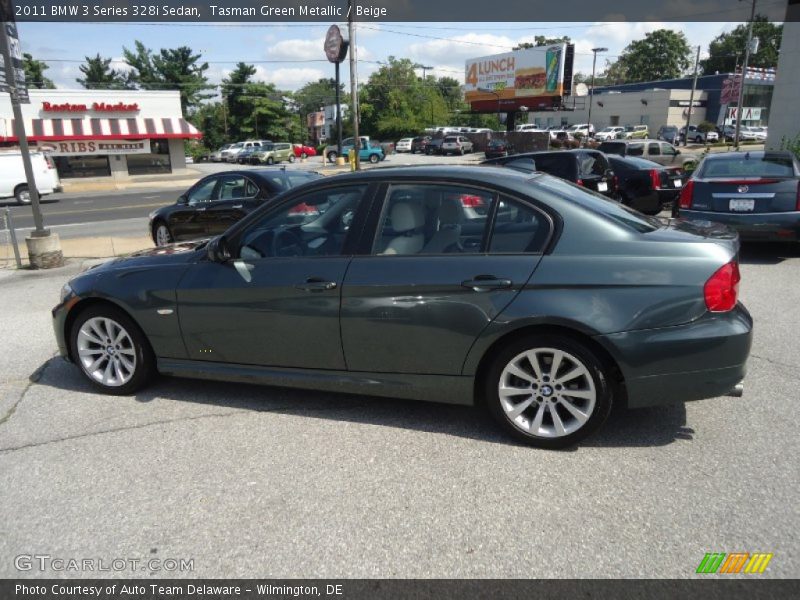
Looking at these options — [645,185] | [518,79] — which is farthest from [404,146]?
[645,185]

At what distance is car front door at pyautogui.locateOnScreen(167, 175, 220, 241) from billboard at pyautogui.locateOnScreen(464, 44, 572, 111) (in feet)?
178

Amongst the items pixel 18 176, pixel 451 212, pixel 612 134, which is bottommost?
pixel 18 176

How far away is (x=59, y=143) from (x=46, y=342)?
3812 centimetres

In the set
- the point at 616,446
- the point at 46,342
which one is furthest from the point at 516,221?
the point at 46,342

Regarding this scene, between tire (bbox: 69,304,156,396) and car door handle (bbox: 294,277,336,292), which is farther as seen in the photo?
tire (bbox: 69,304,156,396)

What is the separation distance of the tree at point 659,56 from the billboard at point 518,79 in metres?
61.4

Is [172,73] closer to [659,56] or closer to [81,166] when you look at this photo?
[81,166]

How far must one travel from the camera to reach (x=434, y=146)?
5278 cm

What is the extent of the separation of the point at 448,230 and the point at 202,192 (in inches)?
316

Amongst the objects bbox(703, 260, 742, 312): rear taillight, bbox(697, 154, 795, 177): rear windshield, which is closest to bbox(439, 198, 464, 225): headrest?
bbox(703, 260, 742, 312): rear taillight

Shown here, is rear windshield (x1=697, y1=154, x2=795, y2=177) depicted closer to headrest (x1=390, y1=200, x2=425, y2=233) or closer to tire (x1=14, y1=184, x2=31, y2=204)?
headrest (x1=390, y1=200, x2=425, y2=233)

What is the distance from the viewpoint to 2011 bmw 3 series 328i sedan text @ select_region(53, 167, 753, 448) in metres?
3.35

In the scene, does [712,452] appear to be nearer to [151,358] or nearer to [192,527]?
[192,527]

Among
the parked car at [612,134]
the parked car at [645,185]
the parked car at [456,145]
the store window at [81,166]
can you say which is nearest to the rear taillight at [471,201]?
the parked car at [645,185]
